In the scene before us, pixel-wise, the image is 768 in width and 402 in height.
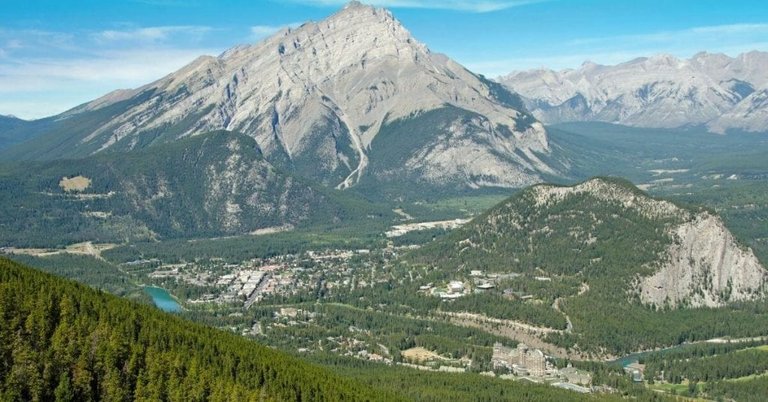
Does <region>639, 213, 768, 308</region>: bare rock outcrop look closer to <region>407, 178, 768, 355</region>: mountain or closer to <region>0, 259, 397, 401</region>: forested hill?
<region>407, 178, 768, 355</region>: mountain

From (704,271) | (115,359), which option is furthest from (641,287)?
(115,359)

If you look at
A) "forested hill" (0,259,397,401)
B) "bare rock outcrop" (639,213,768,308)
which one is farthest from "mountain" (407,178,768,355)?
"forested hill" (0,259,397,401)

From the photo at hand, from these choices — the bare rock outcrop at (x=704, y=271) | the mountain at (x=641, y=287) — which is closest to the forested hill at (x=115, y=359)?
the mountain at (x=641, y=287)

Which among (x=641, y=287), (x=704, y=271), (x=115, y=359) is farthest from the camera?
Result: (x=704, y=271)

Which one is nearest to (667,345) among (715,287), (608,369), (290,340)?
(608,369)

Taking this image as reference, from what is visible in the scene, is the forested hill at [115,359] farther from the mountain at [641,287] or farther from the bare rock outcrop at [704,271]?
the bare rock outcrop at [704,271]

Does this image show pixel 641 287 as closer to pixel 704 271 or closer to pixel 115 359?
pixel 704 271

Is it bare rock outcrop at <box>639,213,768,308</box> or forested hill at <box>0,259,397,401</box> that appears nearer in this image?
forested hill at <box>0,259,397,401</box>

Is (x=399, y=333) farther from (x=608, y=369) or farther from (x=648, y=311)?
(x=648, y=311)

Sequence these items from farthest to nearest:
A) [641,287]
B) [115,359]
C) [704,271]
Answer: [704,271] < [641,287] < [115,359]

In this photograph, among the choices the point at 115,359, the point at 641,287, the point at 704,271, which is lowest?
the point at 641,287
